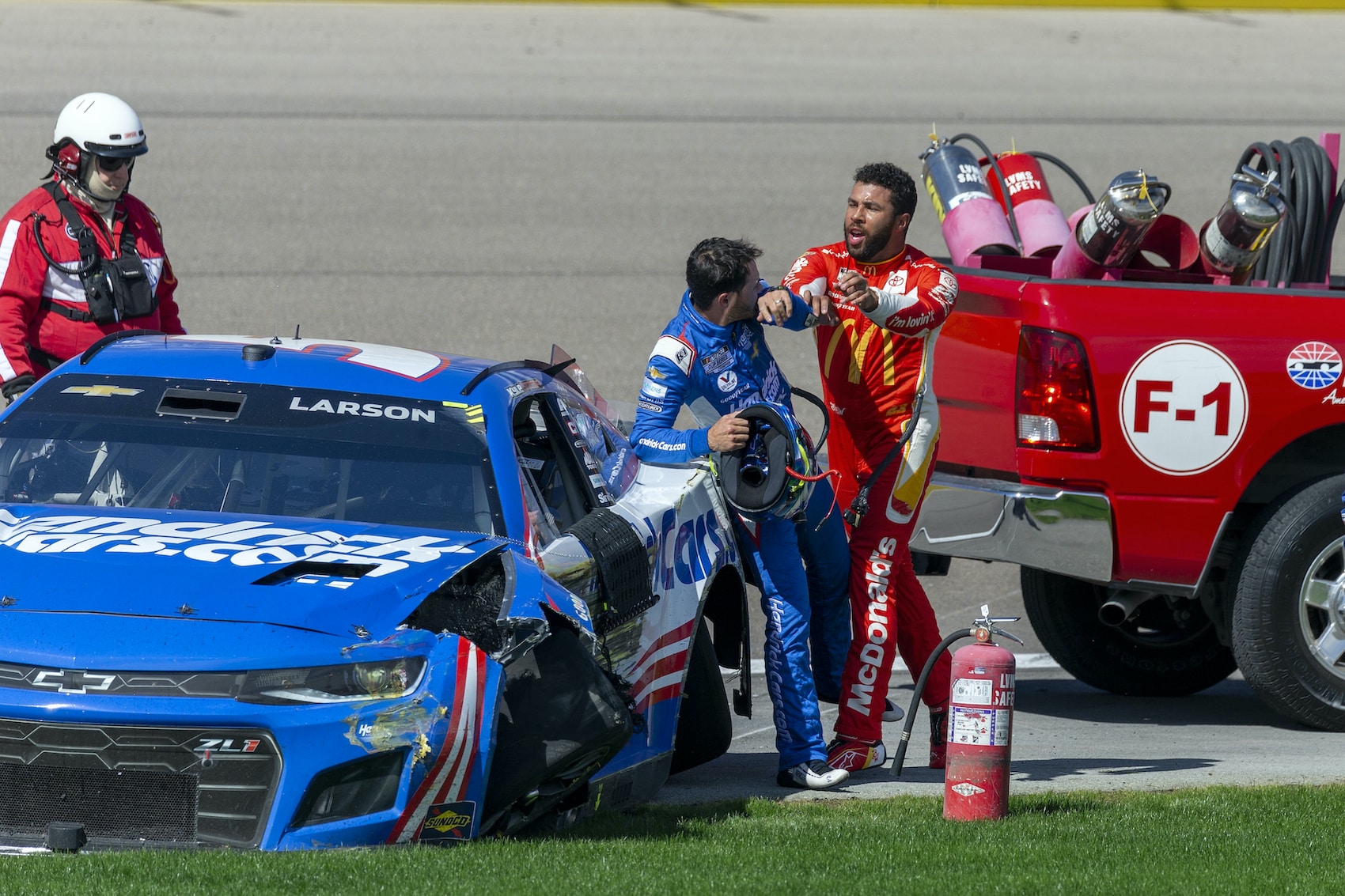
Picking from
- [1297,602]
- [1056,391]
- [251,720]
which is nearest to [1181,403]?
[1056,391]

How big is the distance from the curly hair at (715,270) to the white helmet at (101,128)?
2480mm

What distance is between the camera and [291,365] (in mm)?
5953

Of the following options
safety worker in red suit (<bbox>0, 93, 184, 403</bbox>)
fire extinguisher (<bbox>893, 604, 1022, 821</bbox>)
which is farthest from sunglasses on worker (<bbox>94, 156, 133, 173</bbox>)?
fire extinguisher (<bbox>893, 604, 1022, 821</bbox>)

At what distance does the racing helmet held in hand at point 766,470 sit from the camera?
19.9 ft

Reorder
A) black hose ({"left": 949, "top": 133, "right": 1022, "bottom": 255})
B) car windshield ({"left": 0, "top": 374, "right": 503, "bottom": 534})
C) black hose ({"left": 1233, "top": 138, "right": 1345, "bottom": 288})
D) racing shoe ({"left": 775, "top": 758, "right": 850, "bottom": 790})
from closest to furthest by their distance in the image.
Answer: car windshield ({"left": 0, "top": 374, "right": 503, "bottom": 534})
racing shoe ({"left": 775, "top": 758, "right": 850, "bottom": 790})
black hose ({"left": 1233, "top": 138, "right": 1345, "bottom": 288})
black hose ({"left": 949, "top": 133, "right": 1022, "bottom": 255})

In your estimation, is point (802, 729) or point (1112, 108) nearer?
point (802, 729)

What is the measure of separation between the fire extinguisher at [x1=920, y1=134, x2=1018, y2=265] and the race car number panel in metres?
1.63

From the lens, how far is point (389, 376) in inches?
232

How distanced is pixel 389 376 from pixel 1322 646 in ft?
11.9

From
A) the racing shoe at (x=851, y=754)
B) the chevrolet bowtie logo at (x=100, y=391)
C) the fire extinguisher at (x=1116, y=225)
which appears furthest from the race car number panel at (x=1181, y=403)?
the chevrolet bowtie logo at (x=100, y=391)

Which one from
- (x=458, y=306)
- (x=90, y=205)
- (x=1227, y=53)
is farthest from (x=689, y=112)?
(x=90, y=205)

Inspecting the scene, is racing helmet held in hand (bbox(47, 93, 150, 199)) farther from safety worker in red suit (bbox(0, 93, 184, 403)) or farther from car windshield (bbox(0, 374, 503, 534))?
car windshield (bbox(0, 374, 503, 534))

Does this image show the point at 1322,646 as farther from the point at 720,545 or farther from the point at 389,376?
the point at 389,376

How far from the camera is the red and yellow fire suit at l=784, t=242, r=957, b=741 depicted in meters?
6.62
